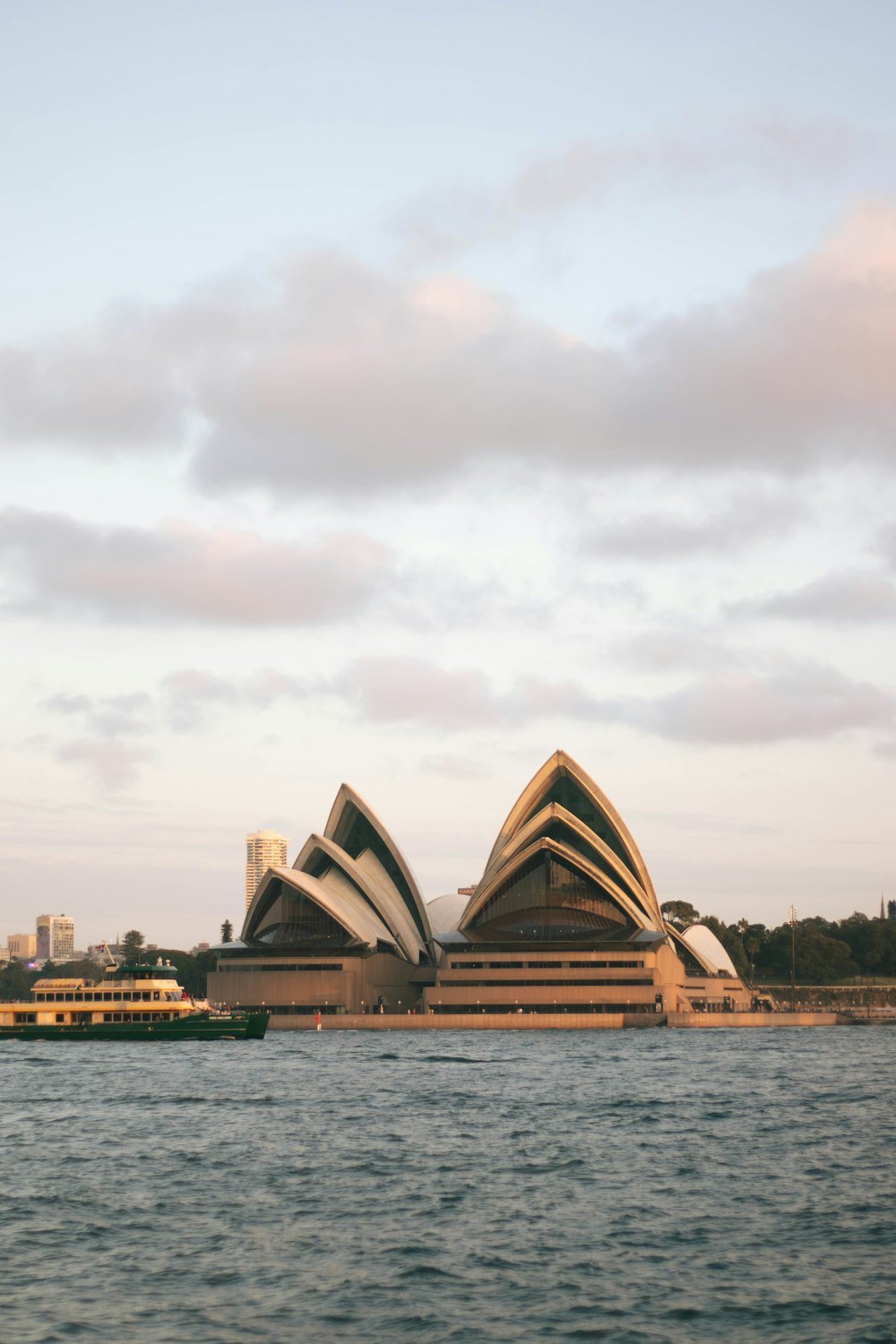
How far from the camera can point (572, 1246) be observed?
27781 mm

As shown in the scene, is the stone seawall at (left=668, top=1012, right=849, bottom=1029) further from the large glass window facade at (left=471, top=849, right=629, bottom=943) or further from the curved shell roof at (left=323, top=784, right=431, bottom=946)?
the curved shell roof at (left=323, top=784, right=431, bottom=946)

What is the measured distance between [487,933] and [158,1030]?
47.9 meters

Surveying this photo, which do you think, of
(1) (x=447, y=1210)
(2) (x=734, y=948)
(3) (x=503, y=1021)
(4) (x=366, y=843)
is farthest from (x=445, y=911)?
(1) (x=447, y=1210)

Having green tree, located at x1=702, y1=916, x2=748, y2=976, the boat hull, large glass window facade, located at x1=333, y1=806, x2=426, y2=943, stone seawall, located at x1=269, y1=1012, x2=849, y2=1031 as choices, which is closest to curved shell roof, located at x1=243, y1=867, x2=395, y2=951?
large glass window facade, located at x1=333, y1=806, x2=426, y2=943

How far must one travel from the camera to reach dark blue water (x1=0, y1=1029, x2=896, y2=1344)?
22.7 metres

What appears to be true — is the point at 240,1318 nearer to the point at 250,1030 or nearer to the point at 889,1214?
the point at 889,1214

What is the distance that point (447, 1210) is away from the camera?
31.7 metres

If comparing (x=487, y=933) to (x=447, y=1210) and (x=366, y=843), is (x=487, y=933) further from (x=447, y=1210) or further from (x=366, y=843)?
(x=447, y=1210)

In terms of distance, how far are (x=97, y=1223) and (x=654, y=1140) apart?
19015 mm

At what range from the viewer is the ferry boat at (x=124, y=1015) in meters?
94.3

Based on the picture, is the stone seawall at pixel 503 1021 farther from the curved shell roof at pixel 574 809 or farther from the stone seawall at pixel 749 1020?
the curved shell roof at pixel 574 809

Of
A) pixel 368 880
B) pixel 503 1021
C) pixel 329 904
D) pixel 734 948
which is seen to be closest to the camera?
pixel 503 1021

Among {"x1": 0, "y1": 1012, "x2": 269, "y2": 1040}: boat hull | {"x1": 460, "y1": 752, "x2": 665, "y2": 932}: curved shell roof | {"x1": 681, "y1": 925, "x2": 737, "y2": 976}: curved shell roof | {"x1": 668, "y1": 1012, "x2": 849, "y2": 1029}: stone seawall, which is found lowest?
{"x1": 668, "y1": 1012, "x2": 849, "y2": 1029}: stone seawall

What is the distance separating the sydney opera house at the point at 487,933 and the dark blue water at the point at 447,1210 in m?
66.3
